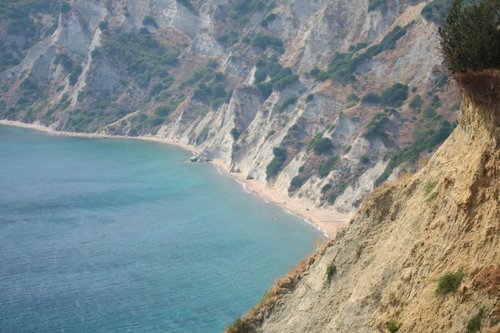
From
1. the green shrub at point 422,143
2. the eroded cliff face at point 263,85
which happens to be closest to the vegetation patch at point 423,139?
the green shrub at point 422,143

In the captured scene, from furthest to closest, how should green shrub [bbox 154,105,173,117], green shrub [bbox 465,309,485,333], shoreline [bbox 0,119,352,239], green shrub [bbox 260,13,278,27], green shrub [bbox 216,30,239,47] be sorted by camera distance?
green shrub [bbox 216,30,239,47] → green shrub [bbox 154,105,173,117] → green shrub [bbox 260,13,278,27] → shoreline [bbox 0,119,352,239] → green shrub [bbox 465,309,485,333]

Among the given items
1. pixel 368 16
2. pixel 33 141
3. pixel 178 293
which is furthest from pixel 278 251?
pixel 33 141

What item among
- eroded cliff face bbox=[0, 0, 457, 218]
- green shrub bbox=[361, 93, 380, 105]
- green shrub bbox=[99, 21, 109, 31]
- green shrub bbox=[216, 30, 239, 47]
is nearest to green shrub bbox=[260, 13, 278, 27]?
eroded cliff face bbox=[0, 0, 457, 218]

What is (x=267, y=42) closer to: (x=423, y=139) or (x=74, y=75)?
(x=74, y=75)

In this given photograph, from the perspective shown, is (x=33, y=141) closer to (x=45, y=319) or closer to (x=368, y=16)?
(x=368, y=16)

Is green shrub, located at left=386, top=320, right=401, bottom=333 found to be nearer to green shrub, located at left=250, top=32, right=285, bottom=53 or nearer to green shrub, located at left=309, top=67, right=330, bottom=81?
green shrub, located at left=309, top=67, right=330, bottom=81

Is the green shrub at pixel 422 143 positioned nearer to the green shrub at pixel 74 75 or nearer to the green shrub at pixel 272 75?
the green shrub at pixel 272 75
